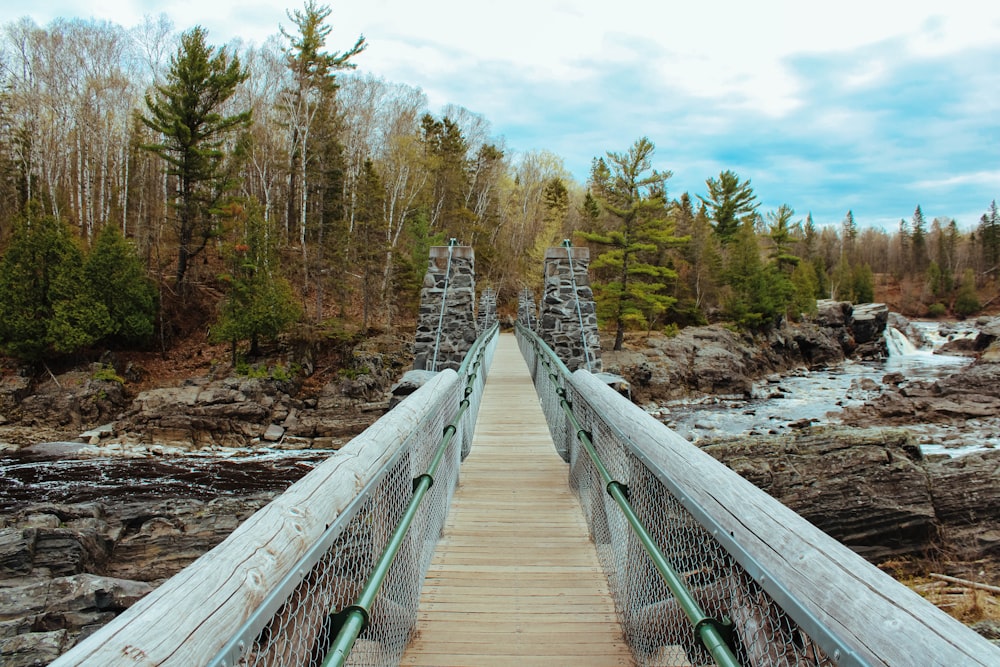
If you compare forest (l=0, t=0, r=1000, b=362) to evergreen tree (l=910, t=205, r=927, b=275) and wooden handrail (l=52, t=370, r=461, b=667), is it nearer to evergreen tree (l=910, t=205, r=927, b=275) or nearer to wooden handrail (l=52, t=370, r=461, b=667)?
wooden handrail (l=52, t=370, r=461, b=667)

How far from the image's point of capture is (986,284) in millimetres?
63875

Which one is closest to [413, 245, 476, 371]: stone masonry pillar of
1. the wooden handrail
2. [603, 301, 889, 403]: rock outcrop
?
the wooden handrail

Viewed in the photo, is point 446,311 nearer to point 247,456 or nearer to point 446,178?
point 247,456

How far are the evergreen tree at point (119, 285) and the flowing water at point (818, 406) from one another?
878 inches

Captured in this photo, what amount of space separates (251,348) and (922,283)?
244 feet

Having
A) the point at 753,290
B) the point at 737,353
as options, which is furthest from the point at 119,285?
the point at 753,290

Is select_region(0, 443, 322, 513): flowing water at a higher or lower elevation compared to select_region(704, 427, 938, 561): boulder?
lower

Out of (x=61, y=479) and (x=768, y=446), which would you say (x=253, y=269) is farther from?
(x=768, y=446)

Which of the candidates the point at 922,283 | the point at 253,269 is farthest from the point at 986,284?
the point at 253,269

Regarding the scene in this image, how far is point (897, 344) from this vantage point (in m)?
43.1

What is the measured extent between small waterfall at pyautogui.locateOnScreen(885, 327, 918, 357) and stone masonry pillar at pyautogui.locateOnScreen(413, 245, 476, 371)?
138 feet

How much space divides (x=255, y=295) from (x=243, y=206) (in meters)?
5.54

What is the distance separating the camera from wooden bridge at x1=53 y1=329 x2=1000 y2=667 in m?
1.24

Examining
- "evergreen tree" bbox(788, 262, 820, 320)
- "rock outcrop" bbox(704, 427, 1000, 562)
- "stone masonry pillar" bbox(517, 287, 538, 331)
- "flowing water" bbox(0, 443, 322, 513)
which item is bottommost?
"flowing water" bbox(0, 443, 322, 513)
